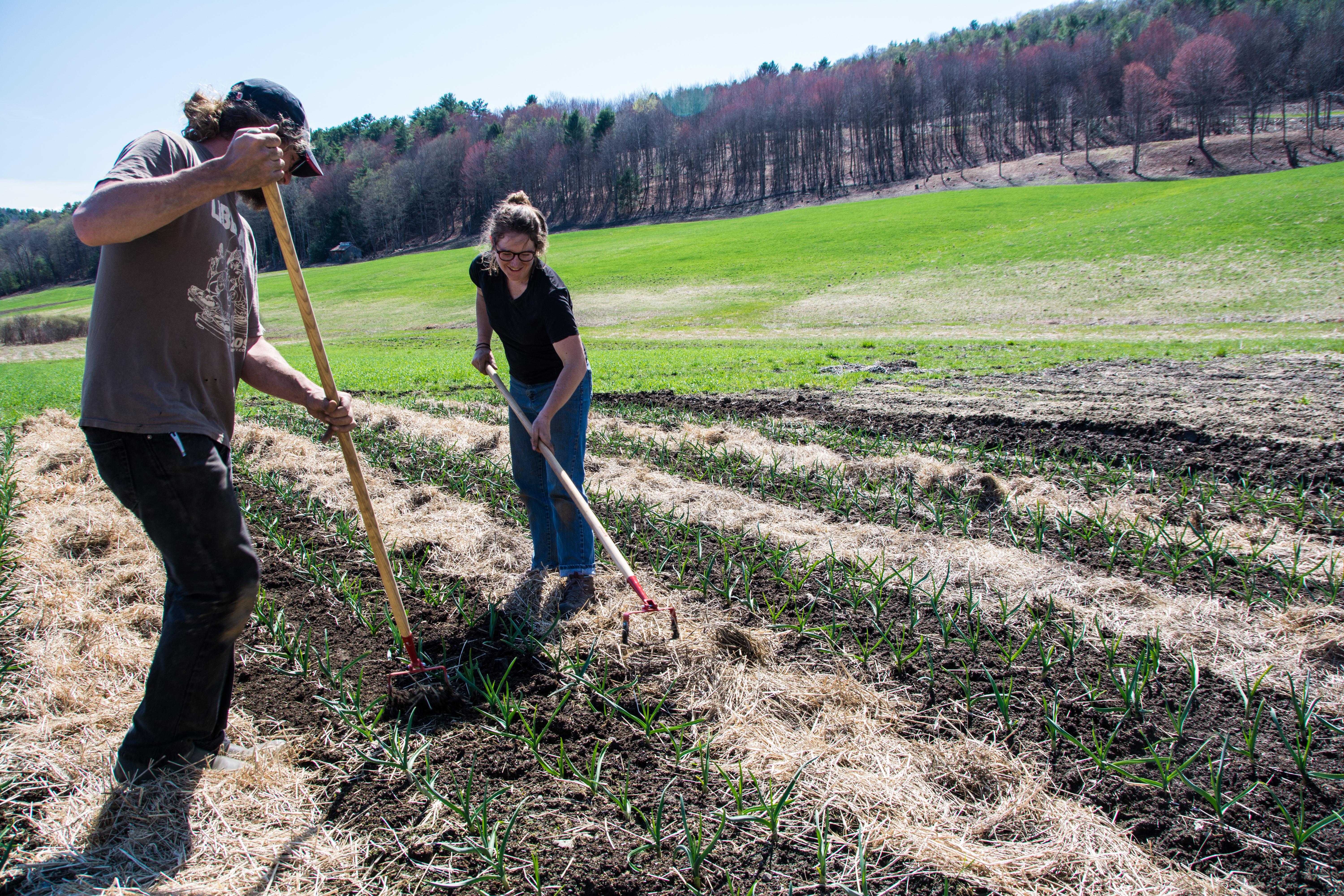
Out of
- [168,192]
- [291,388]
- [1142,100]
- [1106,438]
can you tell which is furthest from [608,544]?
[1142,100]

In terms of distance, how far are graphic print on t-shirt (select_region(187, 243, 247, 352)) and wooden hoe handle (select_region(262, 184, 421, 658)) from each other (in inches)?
7.1

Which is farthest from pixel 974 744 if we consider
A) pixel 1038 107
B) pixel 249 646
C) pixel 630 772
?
pixel 1038 107

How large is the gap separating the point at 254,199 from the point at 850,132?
3877 inches

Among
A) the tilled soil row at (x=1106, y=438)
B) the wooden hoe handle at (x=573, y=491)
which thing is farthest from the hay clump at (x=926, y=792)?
the tilled soil row at (x=1106, y=438)

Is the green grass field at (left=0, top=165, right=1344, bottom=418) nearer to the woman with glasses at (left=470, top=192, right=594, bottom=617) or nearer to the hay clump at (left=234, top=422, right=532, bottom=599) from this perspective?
the hay clump at (left=234, top=422, right=532, bottom=599)

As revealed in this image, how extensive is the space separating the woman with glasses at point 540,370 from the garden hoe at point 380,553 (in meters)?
0.97

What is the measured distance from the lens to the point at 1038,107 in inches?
2958

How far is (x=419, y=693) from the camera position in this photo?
126 inches

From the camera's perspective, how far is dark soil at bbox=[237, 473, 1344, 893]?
7.52 ft

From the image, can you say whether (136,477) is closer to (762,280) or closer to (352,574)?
(352,574)

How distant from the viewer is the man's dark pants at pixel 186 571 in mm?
2316

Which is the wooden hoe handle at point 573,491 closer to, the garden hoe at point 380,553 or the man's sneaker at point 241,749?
the garden hoe at point 380,553

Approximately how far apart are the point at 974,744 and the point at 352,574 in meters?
3.76

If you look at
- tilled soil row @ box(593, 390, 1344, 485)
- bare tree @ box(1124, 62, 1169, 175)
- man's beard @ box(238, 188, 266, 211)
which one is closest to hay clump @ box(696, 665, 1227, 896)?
man's beard @ box(238, 188, 266, 211)
